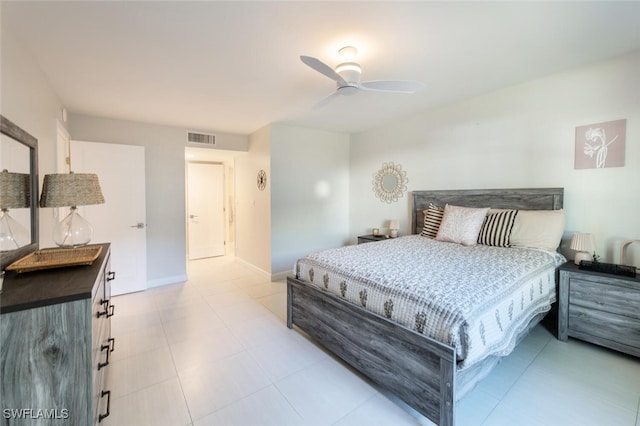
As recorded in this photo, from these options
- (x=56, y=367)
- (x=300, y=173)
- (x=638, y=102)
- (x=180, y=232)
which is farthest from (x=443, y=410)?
(x=180, y=232)

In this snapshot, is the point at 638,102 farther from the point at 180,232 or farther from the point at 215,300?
the point at 180,232

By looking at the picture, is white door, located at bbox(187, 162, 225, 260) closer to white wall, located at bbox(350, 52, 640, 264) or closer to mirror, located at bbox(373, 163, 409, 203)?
mirror, located at bbox(373, 163, 409, 203)

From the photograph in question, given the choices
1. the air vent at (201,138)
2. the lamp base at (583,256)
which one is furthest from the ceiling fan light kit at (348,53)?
the air vent at (201,138)

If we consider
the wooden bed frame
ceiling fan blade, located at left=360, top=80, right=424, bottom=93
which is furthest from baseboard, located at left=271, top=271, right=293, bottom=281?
ceiling fan blade, located at left=360, top=80, right=424, bottom=93

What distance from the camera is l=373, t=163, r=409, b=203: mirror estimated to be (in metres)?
4.30

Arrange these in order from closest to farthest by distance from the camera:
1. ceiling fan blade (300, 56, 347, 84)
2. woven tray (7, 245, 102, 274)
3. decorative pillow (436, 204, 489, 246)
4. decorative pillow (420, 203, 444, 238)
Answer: woven tray (7, 245, 102, 274)
ceiling fan blade (300, 56, 347, 84)
decorative pillow (436, 204, 489, 246)
decorative pillow (420, 203, 444, 238)

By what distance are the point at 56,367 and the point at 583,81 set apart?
4.32 metres

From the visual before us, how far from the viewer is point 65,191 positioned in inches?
68.5

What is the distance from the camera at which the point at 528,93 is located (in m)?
2.93

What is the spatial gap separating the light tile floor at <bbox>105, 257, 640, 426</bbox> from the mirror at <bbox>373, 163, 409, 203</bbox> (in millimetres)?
2417

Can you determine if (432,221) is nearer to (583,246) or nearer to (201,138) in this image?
(583,246)

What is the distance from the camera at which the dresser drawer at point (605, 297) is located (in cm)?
211

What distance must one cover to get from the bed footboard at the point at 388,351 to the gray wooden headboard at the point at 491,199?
229 centimetres

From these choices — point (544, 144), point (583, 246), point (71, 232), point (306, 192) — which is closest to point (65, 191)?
point (71, 232)
